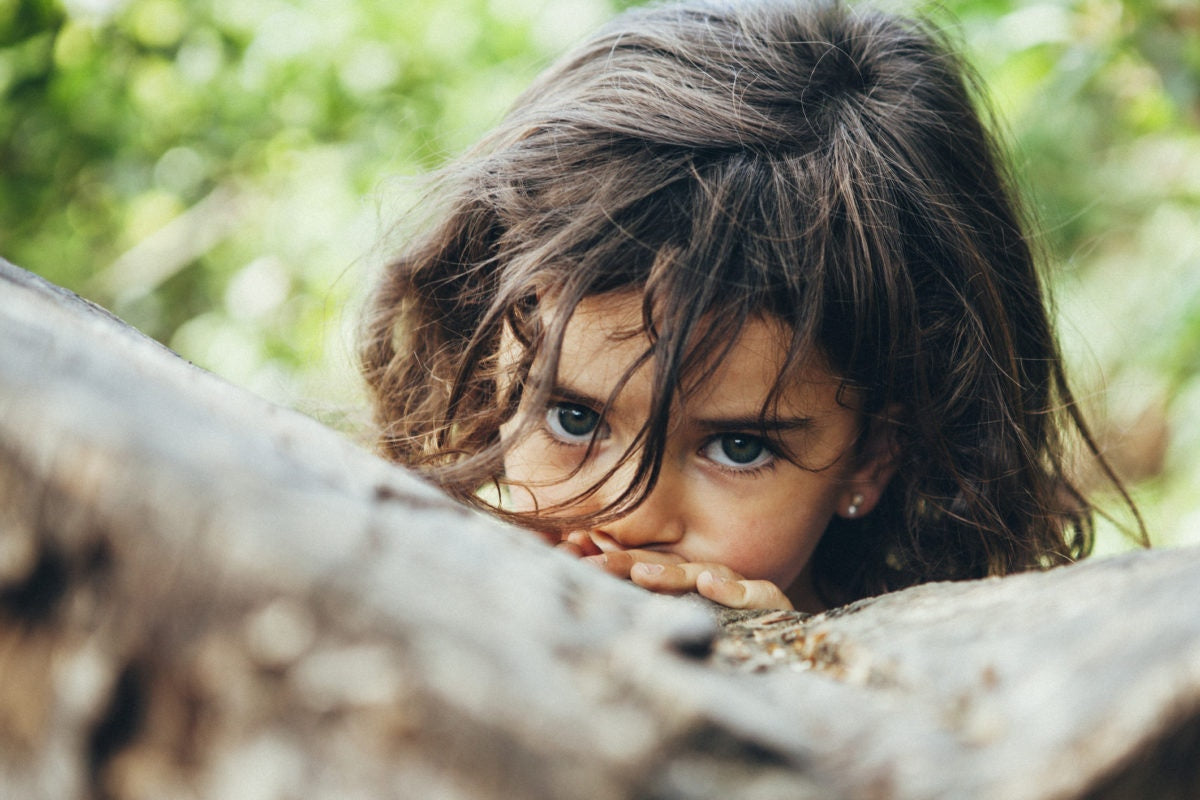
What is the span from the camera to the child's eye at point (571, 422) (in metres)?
1.30

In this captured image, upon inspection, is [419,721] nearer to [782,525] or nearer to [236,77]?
[782,525]

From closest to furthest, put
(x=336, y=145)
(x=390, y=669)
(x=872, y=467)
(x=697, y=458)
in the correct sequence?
(x=390, y=669) → (x=697, y=458) → (x=872, y=467) → (x=336, y=145)

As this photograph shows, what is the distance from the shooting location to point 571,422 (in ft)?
4.33

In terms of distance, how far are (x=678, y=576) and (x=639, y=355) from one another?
0.27m

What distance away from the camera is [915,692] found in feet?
1.76

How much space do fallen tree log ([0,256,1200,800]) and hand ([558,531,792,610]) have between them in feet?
1.54

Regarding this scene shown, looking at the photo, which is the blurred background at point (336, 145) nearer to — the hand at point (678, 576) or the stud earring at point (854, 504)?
the stud earring at point (854, 504)

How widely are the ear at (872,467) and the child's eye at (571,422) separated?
1.31 feet

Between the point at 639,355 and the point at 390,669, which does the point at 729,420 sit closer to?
the point at 639,355

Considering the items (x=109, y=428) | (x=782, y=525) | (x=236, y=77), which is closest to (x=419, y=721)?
(x=109, y=428)

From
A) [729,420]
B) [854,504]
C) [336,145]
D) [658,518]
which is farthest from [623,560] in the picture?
[336,145]

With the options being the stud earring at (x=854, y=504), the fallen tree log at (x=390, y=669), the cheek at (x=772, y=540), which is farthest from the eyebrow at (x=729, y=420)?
the fallen tree log at (x=390, y=669)

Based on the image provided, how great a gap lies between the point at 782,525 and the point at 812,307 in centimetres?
31

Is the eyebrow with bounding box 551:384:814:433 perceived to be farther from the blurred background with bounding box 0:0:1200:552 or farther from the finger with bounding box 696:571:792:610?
the blurred background with bounding box 0:0:1200:552
